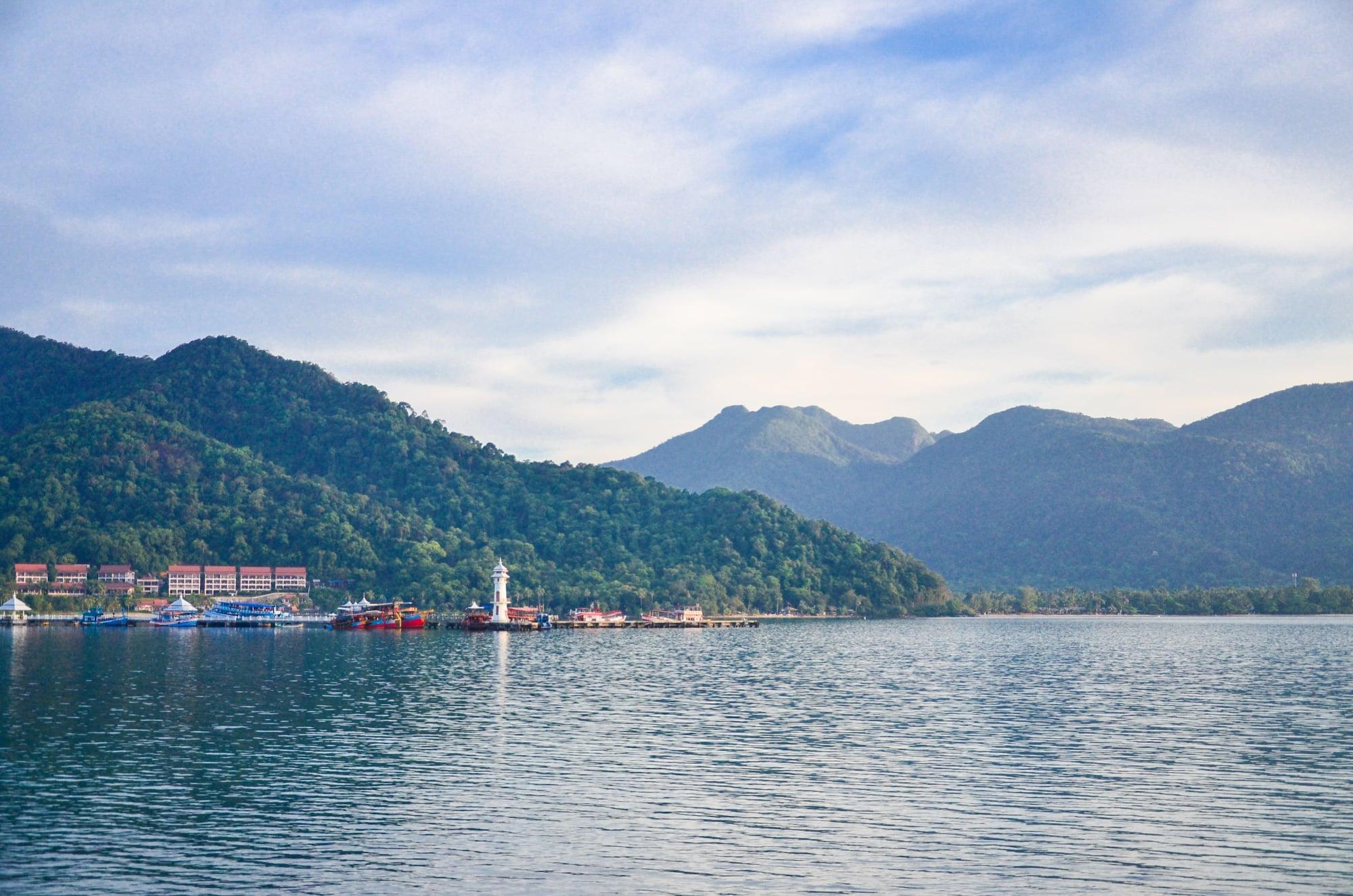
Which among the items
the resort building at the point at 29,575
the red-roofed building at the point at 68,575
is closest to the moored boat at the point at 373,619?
the red-roofed building at the point at 68,575

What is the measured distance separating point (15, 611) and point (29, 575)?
25116 mm

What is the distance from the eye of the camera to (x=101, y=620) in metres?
175

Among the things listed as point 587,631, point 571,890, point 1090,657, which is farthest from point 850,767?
point 587,631

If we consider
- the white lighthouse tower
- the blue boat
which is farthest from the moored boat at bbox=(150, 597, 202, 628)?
the white lighthouse tower

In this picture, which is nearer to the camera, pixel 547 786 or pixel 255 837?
pixel 255 837

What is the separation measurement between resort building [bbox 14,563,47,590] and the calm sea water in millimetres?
127367

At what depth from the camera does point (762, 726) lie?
55.9 metres

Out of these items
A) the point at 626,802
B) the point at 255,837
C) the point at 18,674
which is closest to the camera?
the point at 255,837

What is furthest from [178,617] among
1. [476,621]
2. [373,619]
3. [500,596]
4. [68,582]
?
[500,596]

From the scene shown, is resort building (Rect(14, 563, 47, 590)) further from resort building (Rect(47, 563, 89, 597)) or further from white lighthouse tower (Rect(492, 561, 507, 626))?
white lighthouse tower (Rect(492, 561, 507, 626))

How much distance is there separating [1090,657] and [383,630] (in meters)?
101

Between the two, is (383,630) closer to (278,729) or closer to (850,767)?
(278,729)

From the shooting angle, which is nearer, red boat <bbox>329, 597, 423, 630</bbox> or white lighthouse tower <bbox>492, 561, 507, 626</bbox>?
white lighthouse tower <bbox>492, 561, 507, 626</bbox>

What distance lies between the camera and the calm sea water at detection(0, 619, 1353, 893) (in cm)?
2973
